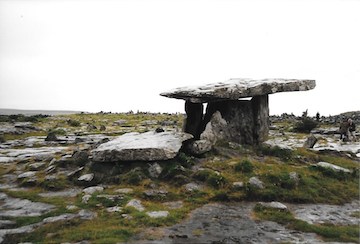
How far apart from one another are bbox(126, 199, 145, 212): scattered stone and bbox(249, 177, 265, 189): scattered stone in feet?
16.7

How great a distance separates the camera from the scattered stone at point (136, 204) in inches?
532

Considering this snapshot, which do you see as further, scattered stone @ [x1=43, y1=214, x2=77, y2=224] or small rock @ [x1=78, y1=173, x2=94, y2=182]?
small rock @ [x1=78, y1=173, x2=94, y2=182]

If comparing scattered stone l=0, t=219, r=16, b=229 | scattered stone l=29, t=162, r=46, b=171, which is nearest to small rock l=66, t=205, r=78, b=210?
scattered stone l=0, t=219, r=16, b=229

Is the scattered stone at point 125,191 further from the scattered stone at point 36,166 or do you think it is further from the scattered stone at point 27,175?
the scattered stone at point 36,166

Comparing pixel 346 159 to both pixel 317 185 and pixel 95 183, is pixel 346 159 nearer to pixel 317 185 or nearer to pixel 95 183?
pixel 317 185

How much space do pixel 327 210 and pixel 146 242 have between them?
7667 mm

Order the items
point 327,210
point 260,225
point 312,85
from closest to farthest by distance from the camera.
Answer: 1. point 260,225
2. point 327,210
3. point 312,85

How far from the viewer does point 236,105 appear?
22.2 m

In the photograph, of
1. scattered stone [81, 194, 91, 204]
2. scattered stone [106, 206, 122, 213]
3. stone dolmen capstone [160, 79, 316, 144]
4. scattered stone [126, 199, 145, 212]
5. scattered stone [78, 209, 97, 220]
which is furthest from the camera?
stone dolmen capstone [160, 79, 316, 144]

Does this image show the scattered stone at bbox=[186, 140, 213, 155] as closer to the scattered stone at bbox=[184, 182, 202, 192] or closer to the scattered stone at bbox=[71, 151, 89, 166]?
the scattered stone at bbox=[184, 182, 202, 192]

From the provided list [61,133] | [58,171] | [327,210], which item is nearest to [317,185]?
[327,210]

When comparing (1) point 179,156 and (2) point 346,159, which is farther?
(2) point 346,159

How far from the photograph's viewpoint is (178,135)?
20172mm

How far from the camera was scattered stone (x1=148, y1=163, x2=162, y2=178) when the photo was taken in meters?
16.8
